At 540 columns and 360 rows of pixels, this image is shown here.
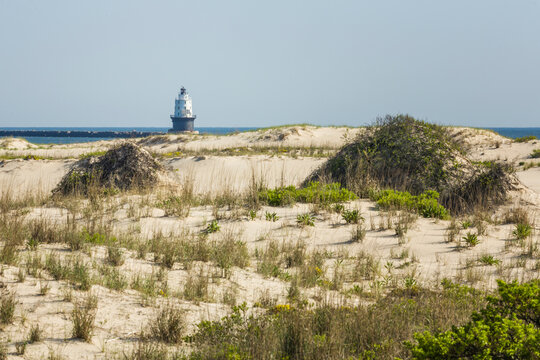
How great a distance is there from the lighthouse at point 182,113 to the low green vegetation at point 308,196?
82.4 m

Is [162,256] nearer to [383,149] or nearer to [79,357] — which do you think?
[79,357]

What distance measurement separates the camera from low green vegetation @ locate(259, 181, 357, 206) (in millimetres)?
10141

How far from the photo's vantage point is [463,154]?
12.8 metres

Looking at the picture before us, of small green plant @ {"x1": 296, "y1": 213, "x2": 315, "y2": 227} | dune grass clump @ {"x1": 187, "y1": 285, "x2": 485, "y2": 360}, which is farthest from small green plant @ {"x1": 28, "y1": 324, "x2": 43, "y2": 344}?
small green plant @ {"x1": 296, "y1": 213, "x2": 315, "y2": 227}

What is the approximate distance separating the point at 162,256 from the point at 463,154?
31.5 ft

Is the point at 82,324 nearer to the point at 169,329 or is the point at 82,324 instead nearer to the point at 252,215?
A: the point at 169,329

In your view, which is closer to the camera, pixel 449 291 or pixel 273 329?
pixel 273 329

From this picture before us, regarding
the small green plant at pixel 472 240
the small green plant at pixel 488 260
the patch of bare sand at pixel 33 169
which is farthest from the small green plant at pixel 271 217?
the patch of bare sand at pixel 33 169

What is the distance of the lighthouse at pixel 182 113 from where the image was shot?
3570 inches

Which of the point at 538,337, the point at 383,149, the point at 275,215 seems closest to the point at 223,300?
the point at 538,337

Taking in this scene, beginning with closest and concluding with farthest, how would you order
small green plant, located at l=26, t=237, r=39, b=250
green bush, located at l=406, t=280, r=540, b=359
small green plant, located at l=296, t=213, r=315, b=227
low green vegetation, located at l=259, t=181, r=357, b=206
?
green bush, located at l=406, t=280, r=540, b=359, small green plant, located at l=26, t=237, r=39, b=250, small green plant, located at l=296, t=213, r=315, b=227, low green vegetation, located at l=259, t=181, r=357, b=206

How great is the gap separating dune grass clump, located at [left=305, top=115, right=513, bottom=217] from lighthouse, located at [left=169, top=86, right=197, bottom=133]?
80.4 metres

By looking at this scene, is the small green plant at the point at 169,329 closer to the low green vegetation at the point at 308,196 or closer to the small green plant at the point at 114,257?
the small green plant at the point at 114,257

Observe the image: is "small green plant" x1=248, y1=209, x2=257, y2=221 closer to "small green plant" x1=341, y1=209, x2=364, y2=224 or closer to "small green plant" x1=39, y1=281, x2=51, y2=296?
"small green plant" x1=341, y1=209, x2=364, y2=224
